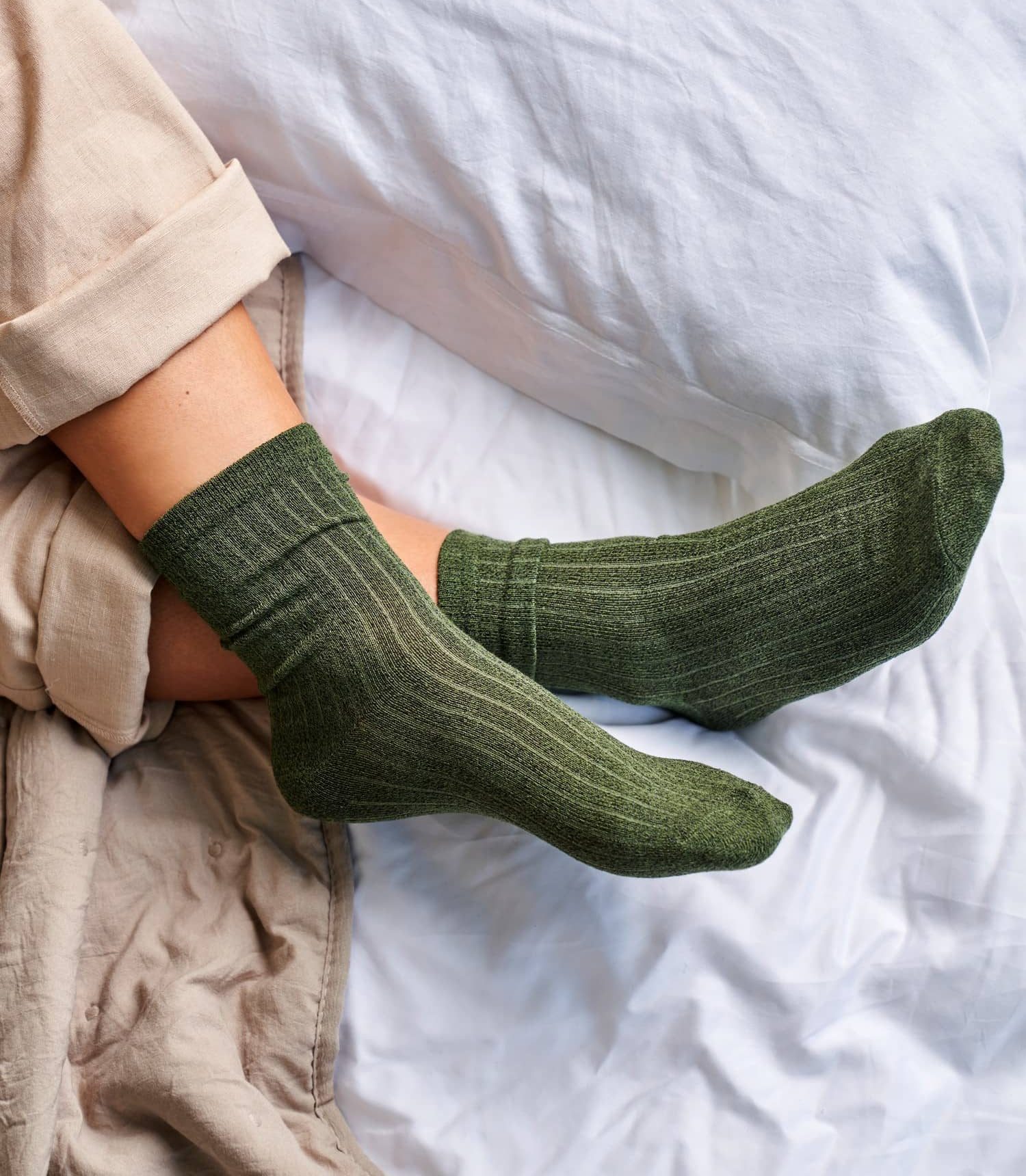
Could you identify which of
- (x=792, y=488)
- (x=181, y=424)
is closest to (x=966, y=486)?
(x=792, y=488)

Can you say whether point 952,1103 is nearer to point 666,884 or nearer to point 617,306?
point 666,884

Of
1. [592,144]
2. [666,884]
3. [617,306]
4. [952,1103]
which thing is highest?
[592,144]

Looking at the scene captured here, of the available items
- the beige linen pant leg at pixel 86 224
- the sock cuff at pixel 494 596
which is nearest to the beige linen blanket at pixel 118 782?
the beige linen pant leg at pixel 86 224

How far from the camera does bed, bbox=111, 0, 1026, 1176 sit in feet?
2.26

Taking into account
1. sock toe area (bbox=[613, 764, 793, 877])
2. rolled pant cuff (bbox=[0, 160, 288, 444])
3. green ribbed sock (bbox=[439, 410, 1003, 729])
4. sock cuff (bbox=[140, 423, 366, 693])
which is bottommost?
sock toe area (bbox=[613, 764, 793, 877])

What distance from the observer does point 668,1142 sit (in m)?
0.68

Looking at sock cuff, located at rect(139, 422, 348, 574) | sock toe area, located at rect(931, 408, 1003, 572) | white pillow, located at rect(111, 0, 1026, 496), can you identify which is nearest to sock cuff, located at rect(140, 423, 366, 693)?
sock cuff, located at rect(139, 422, 348, 574)

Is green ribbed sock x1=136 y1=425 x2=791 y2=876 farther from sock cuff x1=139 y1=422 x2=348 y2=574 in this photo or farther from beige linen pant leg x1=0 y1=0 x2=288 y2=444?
beige linen pant leg x1=0 y1=0 x2=288 y2=444

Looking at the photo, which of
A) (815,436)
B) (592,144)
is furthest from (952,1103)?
(592,144)

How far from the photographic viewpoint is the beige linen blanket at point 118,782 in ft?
2.15

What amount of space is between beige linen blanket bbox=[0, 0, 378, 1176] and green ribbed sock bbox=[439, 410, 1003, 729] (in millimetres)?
229

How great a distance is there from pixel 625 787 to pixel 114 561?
39 cm

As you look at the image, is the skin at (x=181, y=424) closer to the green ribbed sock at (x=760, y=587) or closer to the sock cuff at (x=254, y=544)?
the sock cuff at (x=254, y=544)

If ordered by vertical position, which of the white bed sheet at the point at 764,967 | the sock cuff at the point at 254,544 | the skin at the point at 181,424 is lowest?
the white bed sheet at the point at 764,967
